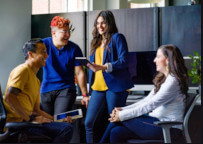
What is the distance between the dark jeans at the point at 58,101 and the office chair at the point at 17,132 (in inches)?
8.2

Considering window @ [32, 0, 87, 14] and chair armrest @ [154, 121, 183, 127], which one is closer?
chair armrest @ [154, 121, 183, 127]

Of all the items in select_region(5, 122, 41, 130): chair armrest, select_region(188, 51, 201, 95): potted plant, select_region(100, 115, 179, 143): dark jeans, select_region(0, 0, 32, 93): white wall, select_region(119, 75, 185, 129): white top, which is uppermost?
select_region(0, 0, 32, 93): white wall

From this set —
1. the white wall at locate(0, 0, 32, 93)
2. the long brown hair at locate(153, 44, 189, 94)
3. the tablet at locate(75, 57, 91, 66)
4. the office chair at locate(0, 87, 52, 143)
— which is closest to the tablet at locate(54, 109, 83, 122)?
the office chair at locate(0, 87, 52, 143)

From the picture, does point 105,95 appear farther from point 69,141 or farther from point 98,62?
point 69,141

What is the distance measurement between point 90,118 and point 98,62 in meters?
0.35

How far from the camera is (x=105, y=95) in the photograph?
5.99ft

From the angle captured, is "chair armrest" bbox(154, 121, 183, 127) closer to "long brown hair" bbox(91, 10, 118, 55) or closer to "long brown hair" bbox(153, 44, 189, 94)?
"long brown hair" bbox(153, 44, 189, 94)

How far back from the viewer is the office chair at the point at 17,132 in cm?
152

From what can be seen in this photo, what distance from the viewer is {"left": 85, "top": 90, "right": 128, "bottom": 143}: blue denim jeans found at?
181 cm

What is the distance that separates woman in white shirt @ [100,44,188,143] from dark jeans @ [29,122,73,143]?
0.86 feet

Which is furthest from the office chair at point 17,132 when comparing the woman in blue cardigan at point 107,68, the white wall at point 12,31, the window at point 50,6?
the window at point 50,6

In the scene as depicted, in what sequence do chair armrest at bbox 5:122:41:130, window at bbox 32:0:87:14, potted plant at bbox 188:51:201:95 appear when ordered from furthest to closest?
1. window at bbox 32:0:87:14
2. potted plant at bbox 188:51:201:95
3. chair armrest at bbox 5:122:41:130

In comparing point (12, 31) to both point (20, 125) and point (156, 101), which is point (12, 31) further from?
point (156, 101)

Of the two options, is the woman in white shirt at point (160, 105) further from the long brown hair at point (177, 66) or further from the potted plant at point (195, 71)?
the potted plant at point (195, 71)
